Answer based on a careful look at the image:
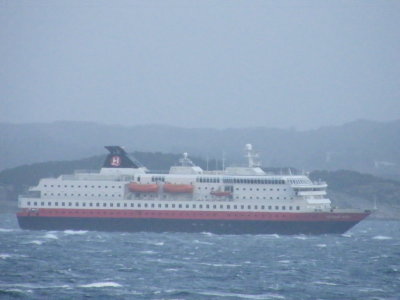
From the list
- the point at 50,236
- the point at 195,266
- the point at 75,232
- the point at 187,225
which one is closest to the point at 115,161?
the point at 75,232

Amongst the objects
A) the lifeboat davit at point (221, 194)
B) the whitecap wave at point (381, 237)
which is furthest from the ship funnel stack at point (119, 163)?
the whitecap wave at point (381, 237)

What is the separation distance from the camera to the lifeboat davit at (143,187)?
74625mm

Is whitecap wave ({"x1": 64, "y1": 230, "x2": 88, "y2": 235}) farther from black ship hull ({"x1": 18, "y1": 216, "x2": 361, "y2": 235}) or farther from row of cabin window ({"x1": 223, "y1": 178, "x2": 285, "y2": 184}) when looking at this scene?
row of cabin window ({"x1": 223, "y1": 178, "x2": 285, "y2": 184})

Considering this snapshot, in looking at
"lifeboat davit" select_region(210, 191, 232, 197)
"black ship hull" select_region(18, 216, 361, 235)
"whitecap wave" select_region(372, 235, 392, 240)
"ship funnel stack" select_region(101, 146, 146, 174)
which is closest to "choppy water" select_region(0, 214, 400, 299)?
"whitecap wave" select_region(372, 235, 392, 240)

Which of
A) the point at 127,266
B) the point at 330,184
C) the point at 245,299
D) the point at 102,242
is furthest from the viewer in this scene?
the point at 330,184

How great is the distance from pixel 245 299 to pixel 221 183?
32.4m

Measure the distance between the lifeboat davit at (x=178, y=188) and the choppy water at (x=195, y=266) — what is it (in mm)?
3394

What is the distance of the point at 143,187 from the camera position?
7475cm

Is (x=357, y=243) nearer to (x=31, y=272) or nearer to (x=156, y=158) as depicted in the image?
(x=31, y=272)

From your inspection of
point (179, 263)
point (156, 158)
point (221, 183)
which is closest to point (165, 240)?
point (221, 183)

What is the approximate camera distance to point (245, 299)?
139ft

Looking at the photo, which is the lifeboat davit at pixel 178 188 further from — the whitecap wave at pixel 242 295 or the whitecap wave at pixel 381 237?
the whitecap wave at pixel 242 295

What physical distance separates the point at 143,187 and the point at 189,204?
3.30m

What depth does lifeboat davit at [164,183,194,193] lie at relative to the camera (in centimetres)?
7431
